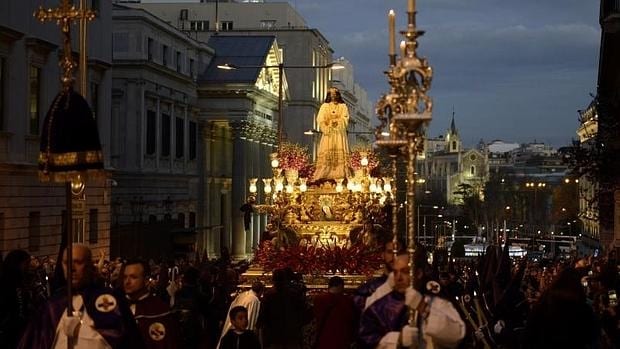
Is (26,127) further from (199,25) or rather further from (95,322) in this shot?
(199,25)

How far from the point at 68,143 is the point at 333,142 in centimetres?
1747

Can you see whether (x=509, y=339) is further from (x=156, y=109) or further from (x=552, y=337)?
(x=156, y=109)

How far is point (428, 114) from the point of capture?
10.5m

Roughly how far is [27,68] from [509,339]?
20411mm

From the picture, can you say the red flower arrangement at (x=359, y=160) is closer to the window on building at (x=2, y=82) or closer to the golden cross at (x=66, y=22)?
the window on building at (x=2, y=82)

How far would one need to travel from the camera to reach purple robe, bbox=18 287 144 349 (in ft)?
33.9

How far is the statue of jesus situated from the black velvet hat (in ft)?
55.4

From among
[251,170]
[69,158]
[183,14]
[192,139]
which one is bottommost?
[69,158]

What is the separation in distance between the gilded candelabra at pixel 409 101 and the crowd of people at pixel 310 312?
63cm

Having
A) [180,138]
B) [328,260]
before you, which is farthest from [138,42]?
[328,260]

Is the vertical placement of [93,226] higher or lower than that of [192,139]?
lower

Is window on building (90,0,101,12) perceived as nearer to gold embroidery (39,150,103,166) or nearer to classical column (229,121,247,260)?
gold embroidery (39,150,103,166)

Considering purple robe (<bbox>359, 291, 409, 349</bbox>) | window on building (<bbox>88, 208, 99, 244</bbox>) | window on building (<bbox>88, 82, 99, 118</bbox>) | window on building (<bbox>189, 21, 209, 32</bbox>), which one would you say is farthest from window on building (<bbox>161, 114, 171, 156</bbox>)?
purple robe (<bbox>359, 291, 409, 349</bbox>)

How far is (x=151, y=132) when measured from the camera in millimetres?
58062
